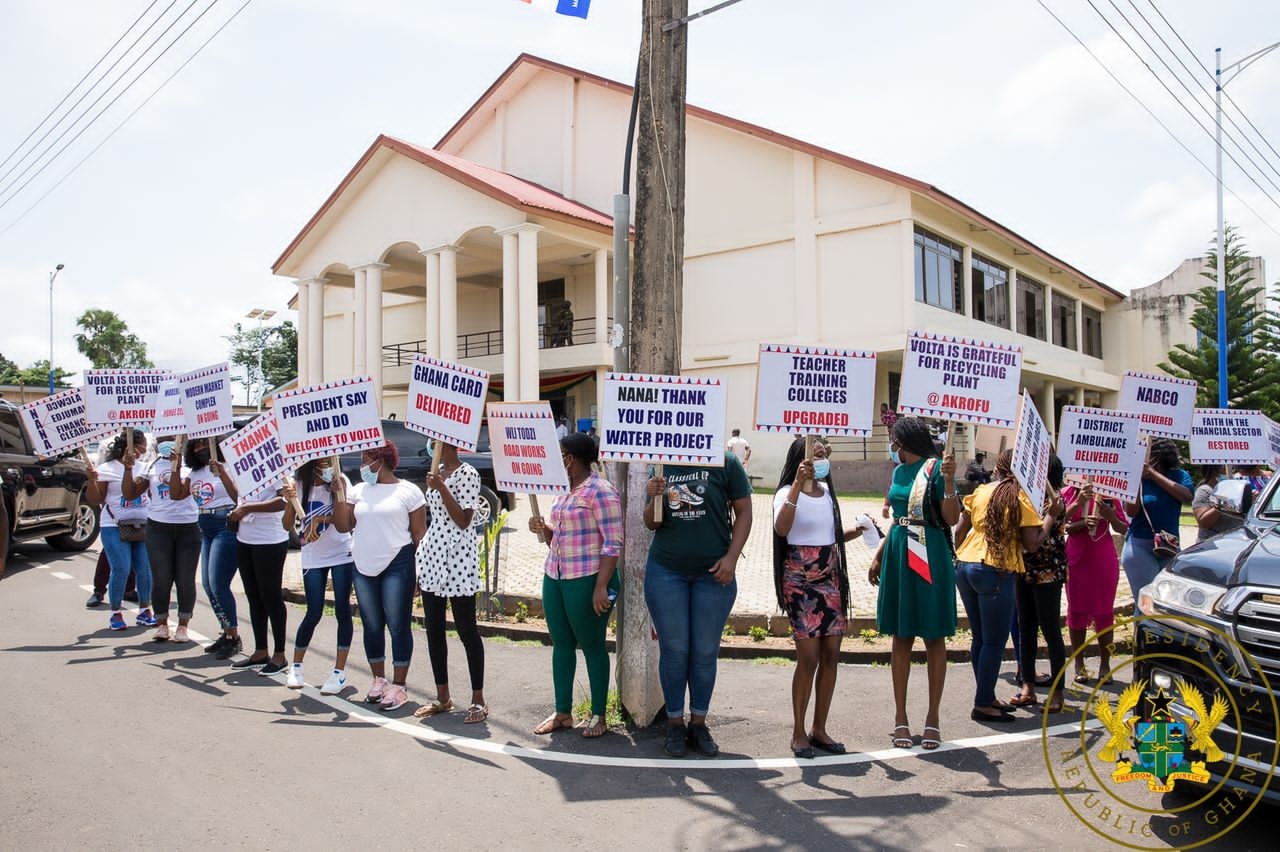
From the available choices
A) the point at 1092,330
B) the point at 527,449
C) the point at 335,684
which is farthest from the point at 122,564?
the point at 1092,330

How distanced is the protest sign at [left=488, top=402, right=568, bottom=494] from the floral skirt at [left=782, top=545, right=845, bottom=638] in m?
1.43

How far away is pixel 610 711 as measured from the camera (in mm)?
6129

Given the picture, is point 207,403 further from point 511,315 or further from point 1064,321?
point 1064,321

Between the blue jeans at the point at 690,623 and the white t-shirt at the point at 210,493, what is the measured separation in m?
4.23

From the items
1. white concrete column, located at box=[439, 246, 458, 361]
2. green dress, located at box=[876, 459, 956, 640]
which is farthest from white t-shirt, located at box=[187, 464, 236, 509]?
white concrete column, located at box=[439, 246, 458, 361]

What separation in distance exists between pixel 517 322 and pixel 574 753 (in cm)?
2009

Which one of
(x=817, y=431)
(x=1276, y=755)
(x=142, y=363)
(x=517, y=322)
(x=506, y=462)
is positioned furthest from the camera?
(x=142, y=363)

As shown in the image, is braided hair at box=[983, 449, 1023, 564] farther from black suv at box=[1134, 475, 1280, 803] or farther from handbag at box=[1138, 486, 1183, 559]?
black suv at box=[1134, 475, 1280, 803]

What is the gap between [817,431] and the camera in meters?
5.29

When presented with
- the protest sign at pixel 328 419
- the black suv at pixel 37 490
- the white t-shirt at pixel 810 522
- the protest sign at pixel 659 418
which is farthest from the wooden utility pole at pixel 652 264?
the black suv at pixel 37 490

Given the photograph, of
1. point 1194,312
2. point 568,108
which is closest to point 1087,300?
point 1194,312

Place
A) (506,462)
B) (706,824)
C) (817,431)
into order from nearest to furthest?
(706,824) → (817,431) → (506,462)

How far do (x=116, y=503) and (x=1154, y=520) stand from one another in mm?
8800

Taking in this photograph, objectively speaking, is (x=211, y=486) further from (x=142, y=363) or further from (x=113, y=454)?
(x=142, y=363)
